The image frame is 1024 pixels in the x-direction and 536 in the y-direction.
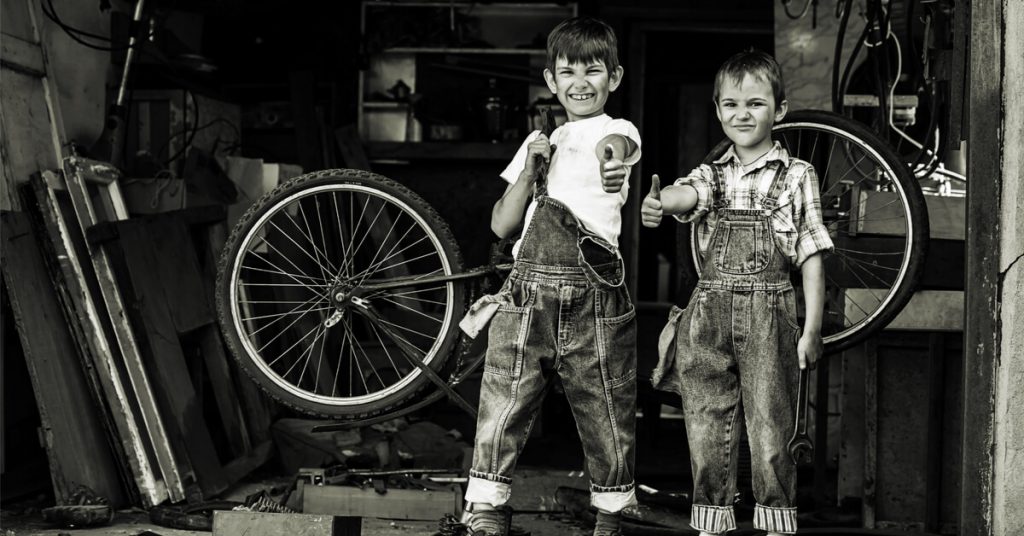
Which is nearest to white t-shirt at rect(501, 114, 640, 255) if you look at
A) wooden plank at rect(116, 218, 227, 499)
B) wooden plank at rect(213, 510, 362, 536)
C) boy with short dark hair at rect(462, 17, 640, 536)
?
boy with short dark hair at rect(462, 17, 640, 536)

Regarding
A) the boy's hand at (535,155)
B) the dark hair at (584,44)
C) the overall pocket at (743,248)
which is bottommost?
the overall pocket at (743,248)

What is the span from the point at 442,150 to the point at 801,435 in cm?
463

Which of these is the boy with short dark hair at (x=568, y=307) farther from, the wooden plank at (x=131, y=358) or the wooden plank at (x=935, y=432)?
the wooden plank at (x=131, y=358)

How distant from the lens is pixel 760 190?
316 centimetres

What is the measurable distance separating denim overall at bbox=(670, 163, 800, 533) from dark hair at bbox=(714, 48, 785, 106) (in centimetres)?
23

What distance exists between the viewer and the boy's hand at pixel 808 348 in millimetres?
3090

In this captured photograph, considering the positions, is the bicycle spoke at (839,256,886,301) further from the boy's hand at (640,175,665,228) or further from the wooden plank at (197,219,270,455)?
the wooden plank at (197,219,270,455)

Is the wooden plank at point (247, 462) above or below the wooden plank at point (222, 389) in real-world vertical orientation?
below

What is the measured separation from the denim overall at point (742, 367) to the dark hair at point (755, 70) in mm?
234

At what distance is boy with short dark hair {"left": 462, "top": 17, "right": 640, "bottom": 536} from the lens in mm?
3262

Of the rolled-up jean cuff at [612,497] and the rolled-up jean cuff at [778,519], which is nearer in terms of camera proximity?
the rolled-up jean cuff at [778,519]

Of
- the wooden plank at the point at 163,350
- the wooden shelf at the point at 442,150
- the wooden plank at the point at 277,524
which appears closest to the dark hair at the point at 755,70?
the wooden plank at the point at 277,524

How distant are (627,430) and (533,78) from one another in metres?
4.78

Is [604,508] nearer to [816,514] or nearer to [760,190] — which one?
[760,190]
